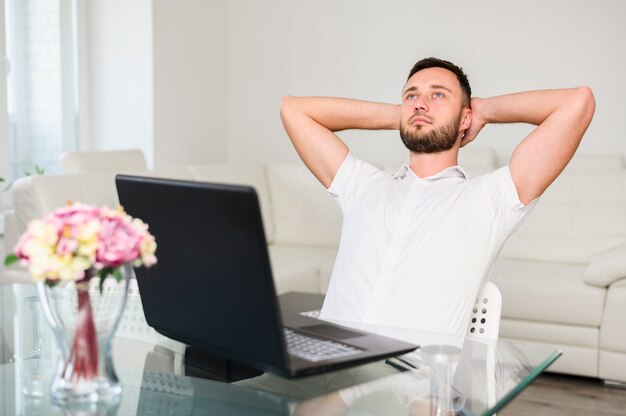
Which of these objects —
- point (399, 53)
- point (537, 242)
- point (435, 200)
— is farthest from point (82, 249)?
point (399, 53)

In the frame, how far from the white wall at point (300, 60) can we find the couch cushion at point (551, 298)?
1.22 m

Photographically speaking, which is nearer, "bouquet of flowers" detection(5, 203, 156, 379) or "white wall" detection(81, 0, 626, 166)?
A: "bouquet of flowers" detection(5, 203, 156, 379)

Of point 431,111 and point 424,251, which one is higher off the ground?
point 431,111

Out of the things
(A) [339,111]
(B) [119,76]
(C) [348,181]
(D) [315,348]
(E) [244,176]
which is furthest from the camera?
(B) [119,76]

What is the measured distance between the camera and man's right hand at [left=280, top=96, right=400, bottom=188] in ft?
7.04

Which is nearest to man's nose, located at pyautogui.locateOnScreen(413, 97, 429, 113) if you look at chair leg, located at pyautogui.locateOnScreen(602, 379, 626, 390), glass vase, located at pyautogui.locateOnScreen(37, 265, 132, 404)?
glass vase, located at pyautogui.locateOnScreen(37, 265, 132, 404)

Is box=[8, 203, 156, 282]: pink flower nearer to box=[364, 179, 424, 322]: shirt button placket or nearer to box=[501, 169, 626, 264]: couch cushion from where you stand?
box=[364, 179, 424, 322]: shirt button placket

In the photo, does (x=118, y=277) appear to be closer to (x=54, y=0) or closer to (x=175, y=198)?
(x=175, y=198)

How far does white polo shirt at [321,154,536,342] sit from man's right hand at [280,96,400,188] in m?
0.21

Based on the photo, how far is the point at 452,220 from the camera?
73.5 inches

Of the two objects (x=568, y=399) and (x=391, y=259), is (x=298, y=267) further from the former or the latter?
(x=391, y=259)

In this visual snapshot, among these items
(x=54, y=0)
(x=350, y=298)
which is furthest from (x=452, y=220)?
(x=54, y=0)

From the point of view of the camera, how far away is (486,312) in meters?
1.86

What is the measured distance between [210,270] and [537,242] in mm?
3372
